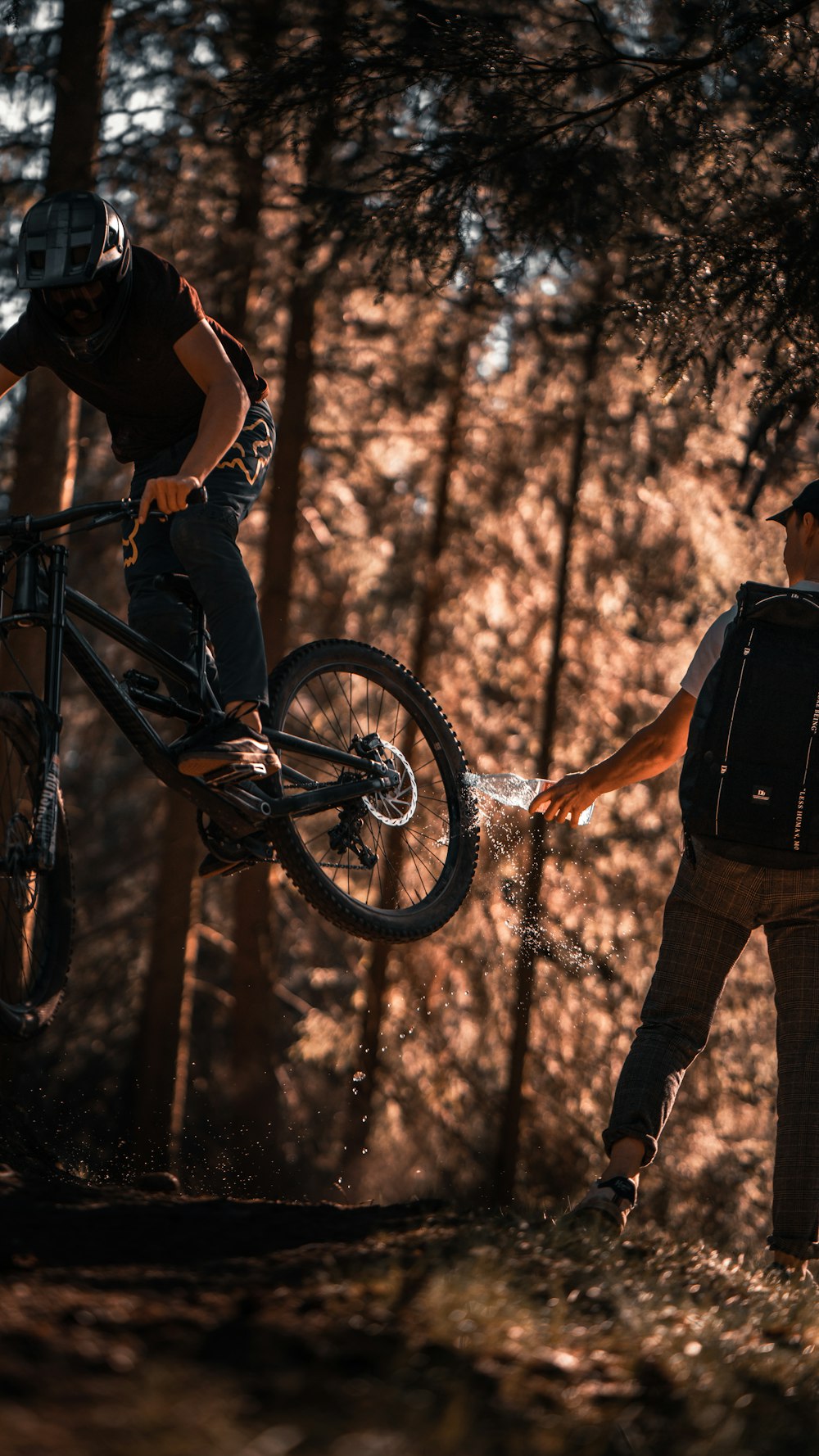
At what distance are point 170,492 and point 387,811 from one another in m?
1.86

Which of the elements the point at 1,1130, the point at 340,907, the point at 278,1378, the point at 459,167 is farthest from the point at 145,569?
the point at 278,1378

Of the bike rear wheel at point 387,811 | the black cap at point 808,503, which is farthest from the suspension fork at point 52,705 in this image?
the black cap at point 808,503

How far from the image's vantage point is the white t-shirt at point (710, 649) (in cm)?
438

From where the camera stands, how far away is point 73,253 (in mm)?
4016

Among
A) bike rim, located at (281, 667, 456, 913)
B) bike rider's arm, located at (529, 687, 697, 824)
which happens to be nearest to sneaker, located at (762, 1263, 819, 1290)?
bike rider's arm, located at (529, 687, 697, 824)

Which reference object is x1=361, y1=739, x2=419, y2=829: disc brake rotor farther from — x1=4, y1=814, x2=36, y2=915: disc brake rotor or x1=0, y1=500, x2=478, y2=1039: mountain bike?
x1=4, y1=814, x2=36, y2=915: disc brake rotor

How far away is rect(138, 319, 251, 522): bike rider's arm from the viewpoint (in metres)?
4.09

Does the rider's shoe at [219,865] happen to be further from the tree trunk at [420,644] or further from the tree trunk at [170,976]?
the tree trunk at [420,644]

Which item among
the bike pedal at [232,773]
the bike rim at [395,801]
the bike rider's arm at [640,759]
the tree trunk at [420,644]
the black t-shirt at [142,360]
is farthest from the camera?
the tree trunk at [420,644]

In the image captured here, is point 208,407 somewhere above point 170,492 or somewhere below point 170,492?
above

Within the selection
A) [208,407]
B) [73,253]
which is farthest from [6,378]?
[208,407]

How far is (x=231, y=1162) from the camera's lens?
437 inches

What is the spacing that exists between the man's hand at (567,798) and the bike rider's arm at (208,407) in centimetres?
166

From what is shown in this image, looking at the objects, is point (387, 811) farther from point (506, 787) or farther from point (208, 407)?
point (208, 407)
